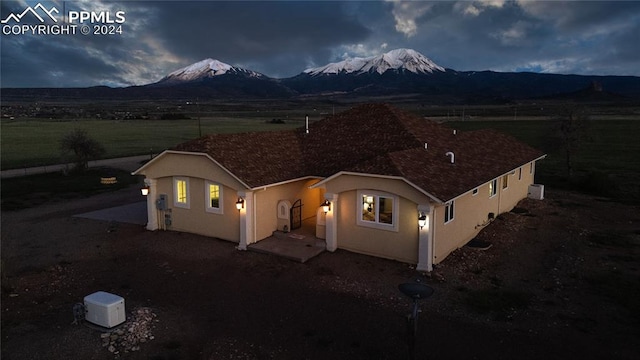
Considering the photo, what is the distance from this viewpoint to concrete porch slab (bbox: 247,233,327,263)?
1546cm

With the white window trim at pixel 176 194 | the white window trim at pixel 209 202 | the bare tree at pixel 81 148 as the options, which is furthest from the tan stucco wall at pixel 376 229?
the bare tree at pixel 81 148

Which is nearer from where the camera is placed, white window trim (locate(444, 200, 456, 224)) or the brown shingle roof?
white window trim (locate(444, 200, 456, 224))

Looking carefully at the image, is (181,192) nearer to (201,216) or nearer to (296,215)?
(201,216)

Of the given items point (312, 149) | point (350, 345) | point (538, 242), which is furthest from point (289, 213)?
point (538, 242)

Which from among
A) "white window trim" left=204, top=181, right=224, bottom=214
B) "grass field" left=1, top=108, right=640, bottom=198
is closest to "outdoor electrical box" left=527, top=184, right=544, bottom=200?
"grass field" left=1, top=108, right=640, bottom=198

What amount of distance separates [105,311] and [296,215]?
921cm

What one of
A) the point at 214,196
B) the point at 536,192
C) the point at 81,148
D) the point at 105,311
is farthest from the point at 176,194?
the point at 81,148

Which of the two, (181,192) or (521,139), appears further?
(521,139)

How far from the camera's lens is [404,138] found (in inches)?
778

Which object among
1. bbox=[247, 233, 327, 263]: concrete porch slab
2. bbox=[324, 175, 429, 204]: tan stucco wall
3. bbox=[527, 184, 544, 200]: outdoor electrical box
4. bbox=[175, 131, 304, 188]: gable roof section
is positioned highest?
bbox=[175, 131, 304, 188]: gable roof section

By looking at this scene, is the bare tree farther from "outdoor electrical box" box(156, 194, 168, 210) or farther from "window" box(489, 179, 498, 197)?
"window" box(489, 179, 498, 197)

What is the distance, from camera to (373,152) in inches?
754

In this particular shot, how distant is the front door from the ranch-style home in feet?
0.13

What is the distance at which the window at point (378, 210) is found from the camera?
14977 millimetres
